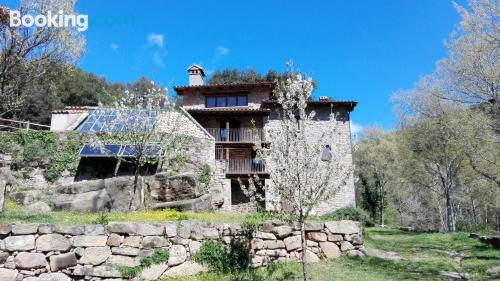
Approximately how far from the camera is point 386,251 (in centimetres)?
1290

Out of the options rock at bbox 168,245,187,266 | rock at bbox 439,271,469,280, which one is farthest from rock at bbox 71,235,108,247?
rock at bbox 439,271,469,280

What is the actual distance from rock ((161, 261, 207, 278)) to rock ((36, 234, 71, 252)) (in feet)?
8.75

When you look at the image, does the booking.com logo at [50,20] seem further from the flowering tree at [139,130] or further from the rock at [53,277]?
the rock at [53,277]

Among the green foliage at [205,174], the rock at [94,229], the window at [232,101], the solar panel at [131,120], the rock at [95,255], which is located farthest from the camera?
the window at [232,101]

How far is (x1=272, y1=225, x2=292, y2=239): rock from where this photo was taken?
33.8 ft

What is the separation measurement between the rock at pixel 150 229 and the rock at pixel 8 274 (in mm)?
3020

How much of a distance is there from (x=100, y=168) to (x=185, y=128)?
6.54 meters

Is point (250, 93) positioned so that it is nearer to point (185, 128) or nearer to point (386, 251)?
point (185, 128)

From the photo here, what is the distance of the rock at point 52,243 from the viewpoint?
28.2 ft

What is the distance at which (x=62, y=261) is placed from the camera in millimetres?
8617

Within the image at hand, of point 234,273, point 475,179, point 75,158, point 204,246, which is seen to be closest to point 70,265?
point 204,246

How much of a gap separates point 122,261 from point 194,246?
6.41 ft

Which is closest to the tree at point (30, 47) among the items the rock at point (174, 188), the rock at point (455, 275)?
the rock at point (174, 188)

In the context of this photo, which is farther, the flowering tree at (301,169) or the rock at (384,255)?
the rock at (384,255)
